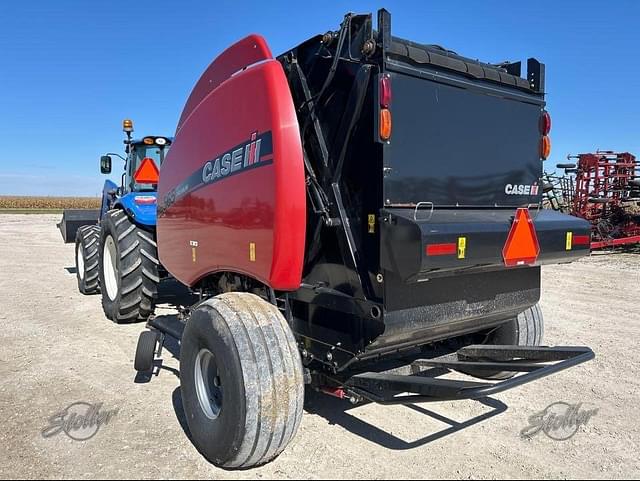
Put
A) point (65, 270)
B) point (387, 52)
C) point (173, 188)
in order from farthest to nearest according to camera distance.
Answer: point (65, 270)
point (173, 188)
point (387, 52)

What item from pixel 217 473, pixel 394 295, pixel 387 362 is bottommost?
pixel 217 473

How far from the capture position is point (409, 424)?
3.55 meters

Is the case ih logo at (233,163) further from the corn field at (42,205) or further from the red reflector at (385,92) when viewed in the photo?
the corn field at (42,205)

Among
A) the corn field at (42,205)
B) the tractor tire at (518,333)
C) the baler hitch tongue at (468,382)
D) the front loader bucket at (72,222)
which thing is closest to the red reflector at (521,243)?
the baler hitch tongue at (468,382)

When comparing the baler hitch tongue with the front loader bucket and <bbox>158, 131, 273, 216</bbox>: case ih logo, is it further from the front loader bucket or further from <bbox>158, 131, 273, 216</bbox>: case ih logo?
the front loader bucket

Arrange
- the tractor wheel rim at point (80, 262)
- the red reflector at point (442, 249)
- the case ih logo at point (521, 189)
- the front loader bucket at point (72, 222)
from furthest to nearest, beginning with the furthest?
the front loader bucket at point (72, 222)
the tractor wheel rim at point (80, 262)
the case ih logo at point (521, 189)
the red reflector at point (442, 249)

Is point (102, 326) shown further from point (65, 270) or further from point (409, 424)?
point (65, 270)

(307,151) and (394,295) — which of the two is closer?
(394,295)

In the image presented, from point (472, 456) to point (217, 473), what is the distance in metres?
1.50

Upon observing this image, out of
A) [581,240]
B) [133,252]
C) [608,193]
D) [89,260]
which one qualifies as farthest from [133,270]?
[608,193]

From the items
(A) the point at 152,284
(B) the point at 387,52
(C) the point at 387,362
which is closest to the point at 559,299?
(C) the point at 387,362

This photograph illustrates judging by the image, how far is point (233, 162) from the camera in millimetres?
3385

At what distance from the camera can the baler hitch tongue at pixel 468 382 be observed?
102 inches

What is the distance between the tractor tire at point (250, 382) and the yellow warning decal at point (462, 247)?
101 cm
